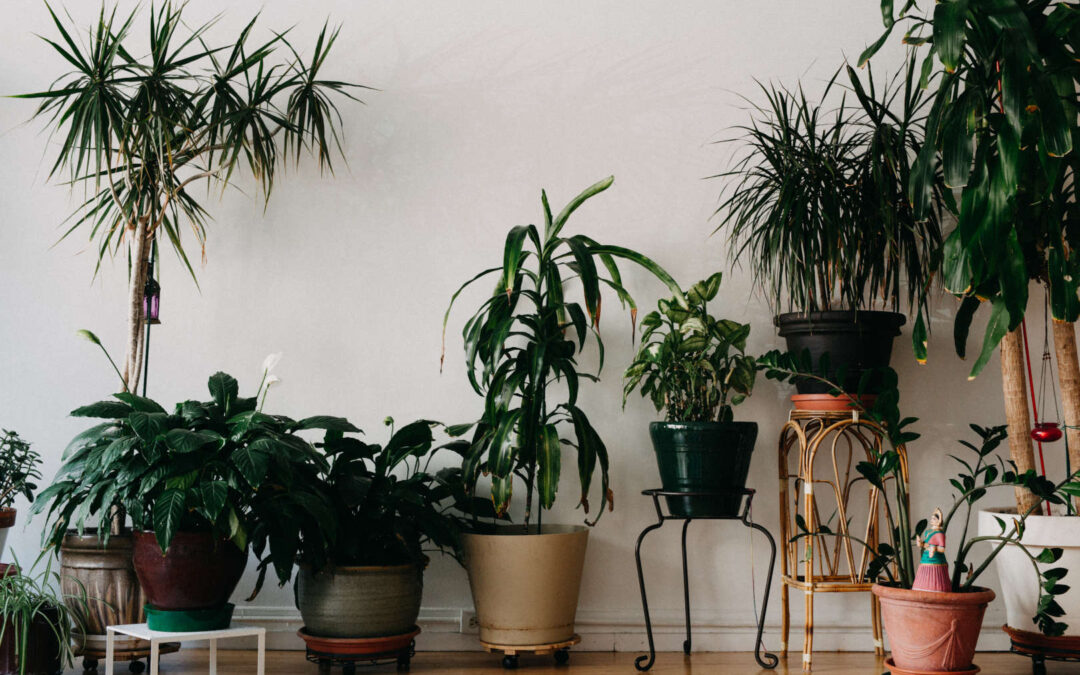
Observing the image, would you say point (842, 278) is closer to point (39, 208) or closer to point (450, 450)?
point (450, 450)

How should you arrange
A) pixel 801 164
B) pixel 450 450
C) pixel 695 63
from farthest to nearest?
pixel 695 63 → pixel 450 450 → pixel 801 164

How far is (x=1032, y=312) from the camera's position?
3.56 metres

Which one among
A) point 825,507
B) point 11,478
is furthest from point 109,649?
point 825,507

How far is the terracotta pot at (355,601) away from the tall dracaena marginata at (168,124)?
1.02 meters

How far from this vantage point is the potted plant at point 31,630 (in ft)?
8.93

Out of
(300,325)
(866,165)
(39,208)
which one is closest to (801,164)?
(866,165)

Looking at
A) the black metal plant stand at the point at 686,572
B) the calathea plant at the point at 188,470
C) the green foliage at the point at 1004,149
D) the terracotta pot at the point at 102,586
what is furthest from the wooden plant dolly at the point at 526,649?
the green foliage at the point at 1004,149

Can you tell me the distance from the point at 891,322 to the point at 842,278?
26cm

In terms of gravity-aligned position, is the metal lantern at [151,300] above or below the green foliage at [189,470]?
above

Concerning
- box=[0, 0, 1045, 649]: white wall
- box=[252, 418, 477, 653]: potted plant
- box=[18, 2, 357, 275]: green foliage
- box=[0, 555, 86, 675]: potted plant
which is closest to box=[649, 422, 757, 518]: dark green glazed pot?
box=[0, 0, 1045, 649]: white wall

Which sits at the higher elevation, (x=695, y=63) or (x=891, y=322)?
(x=695, y=63)

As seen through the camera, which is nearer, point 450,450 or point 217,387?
point 217,387

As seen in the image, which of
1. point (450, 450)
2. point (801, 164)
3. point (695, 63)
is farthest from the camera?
point (695, 63)

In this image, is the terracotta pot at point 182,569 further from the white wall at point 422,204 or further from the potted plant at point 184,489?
the white wall at point 422,204
